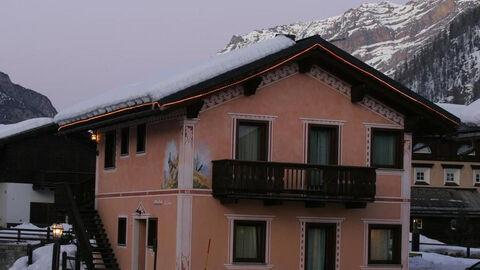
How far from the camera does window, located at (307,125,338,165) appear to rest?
31.0 metres

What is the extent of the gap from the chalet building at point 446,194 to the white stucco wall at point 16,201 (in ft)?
93.0

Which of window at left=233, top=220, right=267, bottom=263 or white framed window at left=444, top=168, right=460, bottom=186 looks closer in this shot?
window at left=233, top=220, right=267, bottom=263


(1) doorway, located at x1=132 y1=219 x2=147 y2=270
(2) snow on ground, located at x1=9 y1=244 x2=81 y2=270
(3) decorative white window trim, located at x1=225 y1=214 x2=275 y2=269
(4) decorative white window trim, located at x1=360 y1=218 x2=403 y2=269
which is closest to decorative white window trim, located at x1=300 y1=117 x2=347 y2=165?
(4) decorative white window trim, located at x1=360 y1=218 x2=403 y2=269

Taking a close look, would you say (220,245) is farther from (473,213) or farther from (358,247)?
(473,213)

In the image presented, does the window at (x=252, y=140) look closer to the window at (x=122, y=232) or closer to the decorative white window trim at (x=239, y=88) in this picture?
the decorative white window trim at (x=239, y=88)

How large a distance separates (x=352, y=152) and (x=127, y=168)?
8.29 meters

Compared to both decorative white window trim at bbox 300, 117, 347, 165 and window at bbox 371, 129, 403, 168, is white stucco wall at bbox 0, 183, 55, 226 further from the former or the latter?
window at bbox 371, 129, 403, 168

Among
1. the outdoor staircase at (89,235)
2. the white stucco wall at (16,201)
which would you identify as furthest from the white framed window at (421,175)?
the outdoor staircase at (89,235)

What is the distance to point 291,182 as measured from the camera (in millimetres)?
28953

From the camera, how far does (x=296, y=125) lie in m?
30.7

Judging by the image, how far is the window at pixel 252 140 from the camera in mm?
29969

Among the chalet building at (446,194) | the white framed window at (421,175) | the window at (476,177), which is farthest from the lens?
the window at (476,177)

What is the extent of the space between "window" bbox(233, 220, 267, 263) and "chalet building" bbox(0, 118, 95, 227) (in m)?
30.0

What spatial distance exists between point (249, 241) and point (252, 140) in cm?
322
